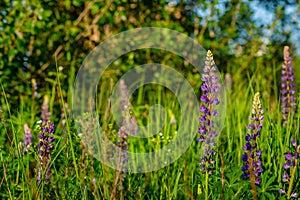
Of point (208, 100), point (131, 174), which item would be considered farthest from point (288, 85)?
point (208, 100)

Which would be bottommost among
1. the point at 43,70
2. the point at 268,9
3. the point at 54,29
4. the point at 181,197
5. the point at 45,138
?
the point at 181,197

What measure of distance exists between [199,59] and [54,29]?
5.26ft

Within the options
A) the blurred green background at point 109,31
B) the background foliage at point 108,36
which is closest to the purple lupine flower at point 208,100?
the background foliage at point 108,36

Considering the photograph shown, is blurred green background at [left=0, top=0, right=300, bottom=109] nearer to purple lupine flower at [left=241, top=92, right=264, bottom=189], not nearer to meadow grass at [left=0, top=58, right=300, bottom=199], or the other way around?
meadow grass at [left=0, top=58, right=300, bottom=199]

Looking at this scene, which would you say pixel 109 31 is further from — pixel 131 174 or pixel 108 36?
→ pixel 131 174

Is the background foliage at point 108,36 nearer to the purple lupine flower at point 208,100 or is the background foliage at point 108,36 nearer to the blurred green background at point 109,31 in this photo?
the blurred green background at point 109,31

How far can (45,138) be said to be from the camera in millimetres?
1715

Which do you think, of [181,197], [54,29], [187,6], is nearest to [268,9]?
[187,6]

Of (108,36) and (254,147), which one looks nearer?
(254,147)

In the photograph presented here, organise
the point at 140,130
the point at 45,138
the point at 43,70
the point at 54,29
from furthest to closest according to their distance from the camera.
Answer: the point at 43,70, the point at 54,29, the point at 140,130, the point at 45,138

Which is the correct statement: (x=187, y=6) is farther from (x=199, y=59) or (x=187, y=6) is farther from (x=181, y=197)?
(x=181, y=197)

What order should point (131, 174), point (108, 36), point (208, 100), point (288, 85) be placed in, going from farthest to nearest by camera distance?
point (108, 36) → point (288, 85) → point (131, 174) → point (208, 100)

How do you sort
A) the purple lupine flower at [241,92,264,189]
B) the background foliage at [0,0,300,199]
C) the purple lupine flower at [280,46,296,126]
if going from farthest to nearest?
1. the background foliage at [0,0,300,199]
2. the purple lupine flower at [280,46,296,126]
3. the purple lupine flower at [241,92,264,189]

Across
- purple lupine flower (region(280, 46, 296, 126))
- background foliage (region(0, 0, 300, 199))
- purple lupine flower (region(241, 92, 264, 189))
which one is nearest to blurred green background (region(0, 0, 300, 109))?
background foliage (region(0, 0, 300, 199))
